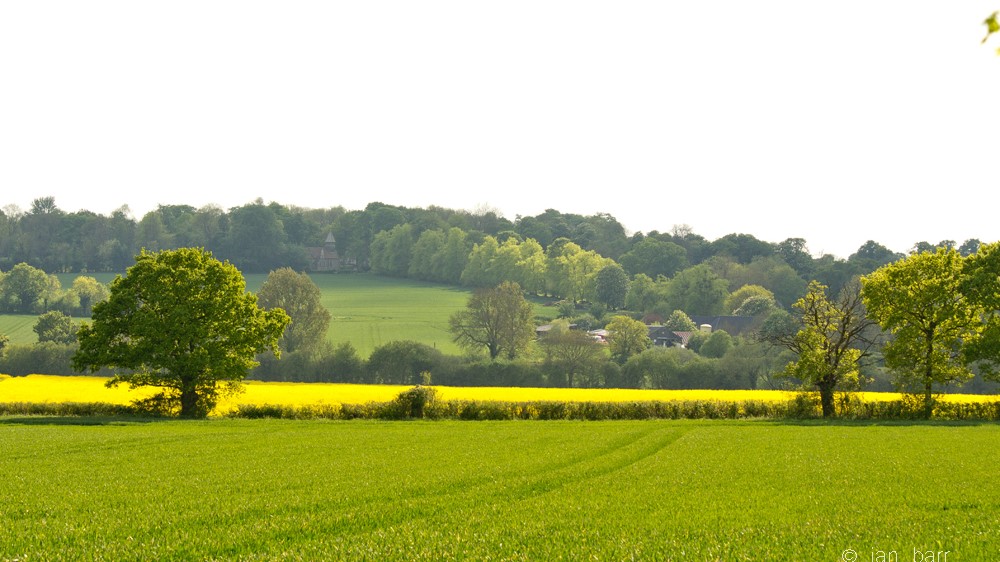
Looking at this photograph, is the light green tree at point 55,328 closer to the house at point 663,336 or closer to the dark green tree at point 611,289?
the house at point 663,336

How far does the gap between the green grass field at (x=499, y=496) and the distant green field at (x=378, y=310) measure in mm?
74225

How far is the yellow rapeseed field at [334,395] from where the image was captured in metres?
57.7

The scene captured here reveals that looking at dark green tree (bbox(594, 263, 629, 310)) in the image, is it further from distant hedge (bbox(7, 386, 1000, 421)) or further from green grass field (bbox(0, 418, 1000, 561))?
green grass field (bbox(0, 418, 1000, 561))

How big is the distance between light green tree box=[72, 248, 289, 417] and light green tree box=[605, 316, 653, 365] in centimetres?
5514

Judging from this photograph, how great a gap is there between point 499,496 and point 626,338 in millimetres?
Result: 83038

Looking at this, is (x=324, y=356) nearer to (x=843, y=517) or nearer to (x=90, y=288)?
(x=90, y=288)

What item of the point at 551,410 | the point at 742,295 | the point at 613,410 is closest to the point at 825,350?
the point at 613,410

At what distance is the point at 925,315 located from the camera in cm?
5475

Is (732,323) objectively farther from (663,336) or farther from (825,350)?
(825,350)

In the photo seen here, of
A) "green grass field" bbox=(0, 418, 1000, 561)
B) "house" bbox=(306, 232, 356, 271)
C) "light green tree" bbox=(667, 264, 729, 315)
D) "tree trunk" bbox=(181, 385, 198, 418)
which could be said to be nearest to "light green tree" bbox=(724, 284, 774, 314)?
"light green tree" bbox=(667, 264, 729, 315)

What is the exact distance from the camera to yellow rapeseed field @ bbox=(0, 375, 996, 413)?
57719 millimetres

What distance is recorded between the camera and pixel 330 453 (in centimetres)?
3253

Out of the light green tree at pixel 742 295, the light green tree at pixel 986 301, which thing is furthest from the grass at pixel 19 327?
the light green tree at pixel 742 295

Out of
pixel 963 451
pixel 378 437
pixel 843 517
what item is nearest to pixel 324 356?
pixel 378 437
